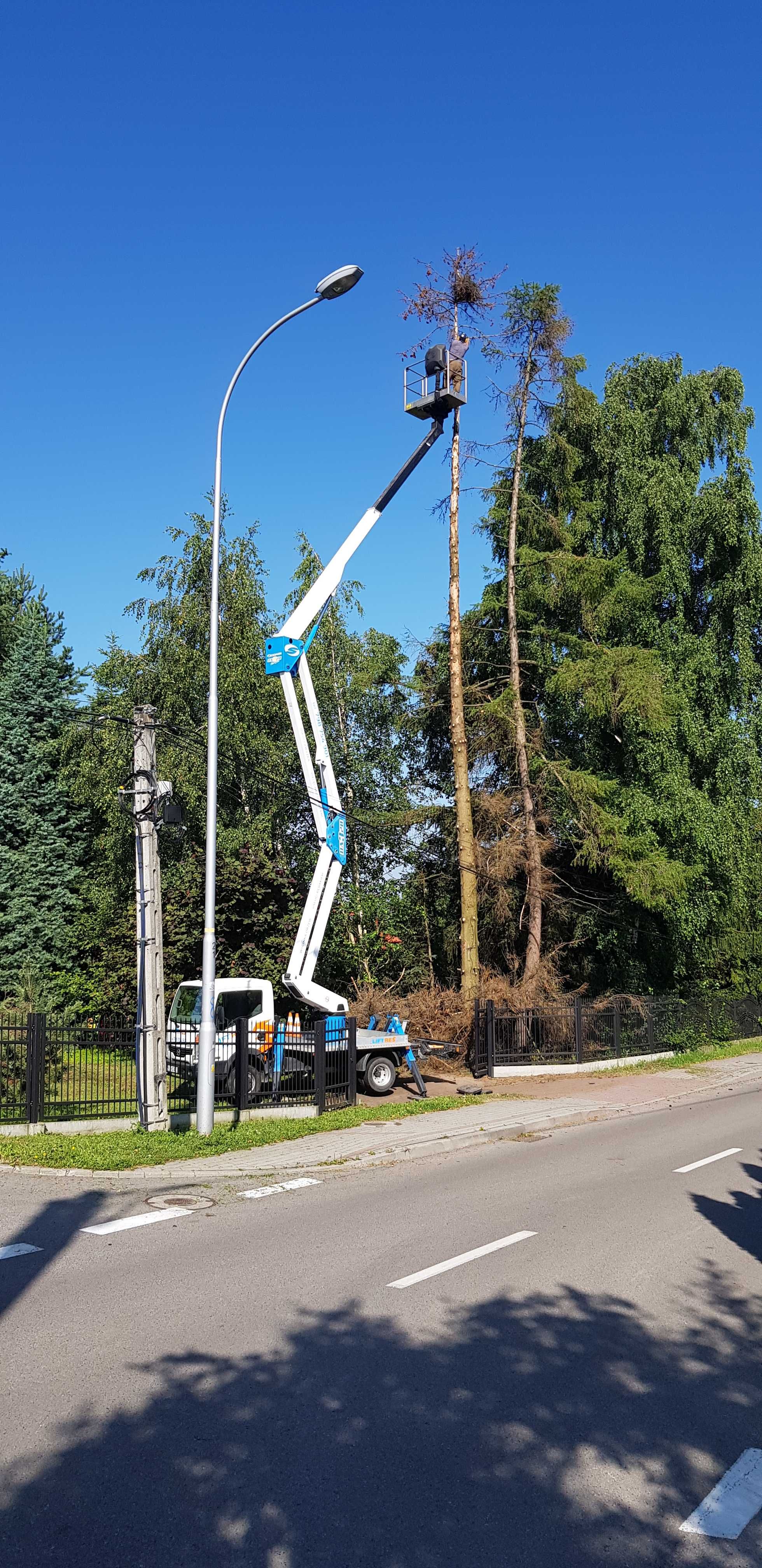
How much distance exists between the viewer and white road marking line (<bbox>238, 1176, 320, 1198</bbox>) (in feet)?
34.9

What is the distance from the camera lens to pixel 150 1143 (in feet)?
42.0

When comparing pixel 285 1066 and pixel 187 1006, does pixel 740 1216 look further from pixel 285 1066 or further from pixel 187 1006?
pixel 187 1006

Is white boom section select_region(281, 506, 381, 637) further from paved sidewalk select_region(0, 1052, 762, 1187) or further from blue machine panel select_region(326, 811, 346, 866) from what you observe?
paved sidewalk select_region(0, 1052, 762, 1187)

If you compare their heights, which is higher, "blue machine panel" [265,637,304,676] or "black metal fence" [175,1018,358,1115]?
"blue machine panel" [265,637,304,676]

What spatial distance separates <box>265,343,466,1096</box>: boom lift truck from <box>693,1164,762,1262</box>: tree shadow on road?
26.8ft

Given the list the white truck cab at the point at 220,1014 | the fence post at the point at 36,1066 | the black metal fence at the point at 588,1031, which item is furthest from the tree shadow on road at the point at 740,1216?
the black metal fence at the point at 588,1031

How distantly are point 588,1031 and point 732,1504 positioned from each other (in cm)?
2076

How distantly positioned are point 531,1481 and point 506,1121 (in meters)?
11.8

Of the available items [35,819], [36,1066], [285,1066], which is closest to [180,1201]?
[36,1066]

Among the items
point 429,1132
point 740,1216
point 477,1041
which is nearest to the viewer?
point 740,1216

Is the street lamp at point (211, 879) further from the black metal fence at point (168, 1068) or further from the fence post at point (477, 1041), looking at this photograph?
the fence post at point (477, 1041)

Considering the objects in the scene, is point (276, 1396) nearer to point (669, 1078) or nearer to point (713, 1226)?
point (713, 1226)

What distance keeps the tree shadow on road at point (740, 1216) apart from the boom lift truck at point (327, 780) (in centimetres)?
816

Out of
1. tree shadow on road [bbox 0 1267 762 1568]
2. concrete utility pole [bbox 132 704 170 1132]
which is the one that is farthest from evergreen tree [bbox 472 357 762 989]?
tree shadow on road [bbox 0 1267 762 1568]
